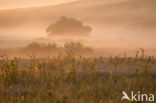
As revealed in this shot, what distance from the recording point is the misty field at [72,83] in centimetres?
1162

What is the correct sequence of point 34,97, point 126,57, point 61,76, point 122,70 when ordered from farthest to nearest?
point 126,57 < point 122,70 < point 61,76 < point 34,97

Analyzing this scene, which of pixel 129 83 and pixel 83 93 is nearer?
pixel 83 93

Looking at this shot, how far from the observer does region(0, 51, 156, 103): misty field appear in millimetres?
11625

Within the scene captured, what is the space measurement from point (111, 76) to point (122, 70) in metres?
1.57

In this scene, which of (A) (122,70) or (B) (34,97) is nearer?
(B) (34,97)

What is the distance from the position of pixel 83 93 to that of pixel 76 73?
353 centimetres

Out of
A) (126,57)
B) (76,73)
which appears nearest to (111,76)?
(76,73)

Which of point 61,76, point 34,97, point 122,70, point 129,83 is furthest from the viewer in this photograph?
point 122,70

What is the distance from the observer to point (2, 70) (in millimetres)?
15695

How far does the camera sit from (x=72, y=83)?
1410 centimetres

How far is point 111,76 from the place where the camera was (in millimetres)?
15234

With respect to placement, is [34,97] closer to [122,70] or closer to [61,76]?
[61,76]

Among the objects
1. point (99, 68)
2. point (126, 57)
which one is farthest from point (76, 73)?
point (126, 57)

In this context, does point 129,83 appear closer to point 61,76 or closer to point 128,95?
point 128,95
